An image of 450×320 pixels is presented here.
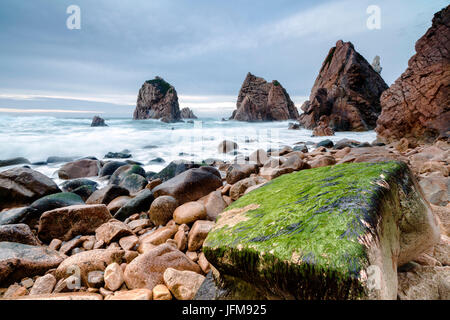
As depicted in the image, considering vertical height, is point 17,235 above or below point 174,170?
below

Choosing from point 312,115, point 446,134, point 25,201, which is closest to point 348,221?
point 25,201

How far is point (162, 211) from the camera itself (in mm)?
3240

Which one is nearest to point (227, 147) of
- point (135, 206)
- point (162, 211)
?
point (135, 206)

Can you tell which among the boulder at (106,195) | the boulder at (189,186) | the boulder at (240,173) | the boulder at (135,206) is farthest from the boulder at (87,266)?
the boulder at (240,173)

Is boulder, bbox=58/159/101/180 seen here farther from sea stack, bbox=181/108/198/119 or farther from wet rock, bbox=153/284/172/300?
sea stack, bbox=181/108/198/119

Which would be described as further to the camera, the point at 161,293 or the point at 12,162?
the point at 12,162

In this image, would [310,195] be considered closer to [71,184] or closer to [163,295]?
[163,295]

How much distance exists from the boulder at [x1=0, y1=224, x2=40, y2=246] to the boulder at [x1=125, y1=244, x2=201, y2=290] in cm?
159

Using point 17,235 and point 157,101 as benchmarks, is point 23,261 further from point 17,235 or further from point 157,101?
point 157,101

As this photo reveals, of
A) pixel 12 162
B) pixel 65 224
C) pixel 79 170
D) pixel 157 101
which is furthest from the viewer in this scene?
pixel 157 101

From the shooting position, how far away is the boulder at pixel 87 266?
194 centimetres

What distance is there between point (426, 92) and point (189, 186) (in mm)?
10206

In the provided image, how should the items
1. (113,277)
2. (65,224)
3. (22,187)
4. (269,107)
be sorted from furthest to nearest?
(269,107) < (22,187) < (65,224) < (113,277)
